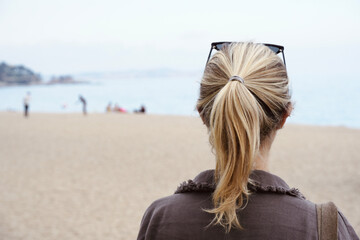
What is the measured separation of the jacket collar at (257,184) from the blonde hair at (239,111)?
29 millimetres

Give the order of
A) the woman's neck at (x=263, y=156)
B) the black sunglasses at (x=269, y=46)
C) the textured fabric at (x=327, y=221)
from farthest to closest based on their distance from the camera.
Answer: the black sunglasses at (x=269, y=46)
the woman's neck at (x=263, y=156)
the textured fabric at (x=327, y=221)

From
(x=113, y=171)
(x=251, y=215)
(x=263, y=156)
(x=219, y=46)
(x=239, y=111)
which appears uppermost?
(x=219, y=46)

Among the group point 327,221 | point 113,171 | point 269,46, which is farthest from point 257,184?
point 113,171

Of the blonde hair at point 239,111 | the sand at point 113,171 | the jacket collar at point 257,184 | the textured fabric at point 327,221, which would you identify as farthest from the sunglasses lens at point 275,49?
the sand at point 113,171

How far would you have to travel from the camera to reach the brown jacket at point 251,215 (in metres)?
1.27

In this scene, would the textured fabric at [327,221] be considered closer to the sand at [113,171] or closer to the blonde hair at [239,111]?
the blonde hair at [239,111]

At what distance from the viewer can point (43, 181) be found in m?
10.9

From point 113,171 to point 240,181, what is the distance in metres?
11.2

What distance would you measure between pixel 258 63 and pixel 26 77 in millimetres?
175059

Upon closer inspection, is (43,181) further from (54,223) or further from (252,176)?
(252,176)

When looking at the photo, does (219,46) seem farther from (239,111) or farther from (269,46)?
(239,111)

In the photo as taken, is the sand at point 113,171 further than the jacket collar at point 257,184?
Yes

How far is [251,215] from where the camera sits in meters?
1.30

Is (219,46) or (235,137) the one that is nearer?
(235,137)
